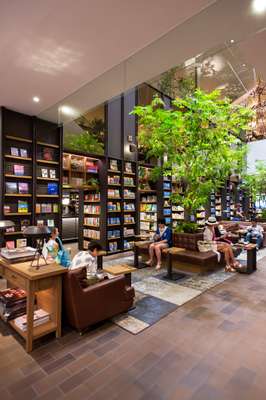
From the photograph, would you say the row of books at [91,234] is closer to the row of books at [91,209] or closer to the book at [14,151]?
the row of books at [91,209]

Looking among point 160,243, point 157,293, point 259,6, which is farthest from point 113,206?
point 259,6

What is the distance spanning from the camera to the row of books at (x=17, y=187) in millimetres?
4969

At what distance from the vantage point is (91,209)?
24.1 feet

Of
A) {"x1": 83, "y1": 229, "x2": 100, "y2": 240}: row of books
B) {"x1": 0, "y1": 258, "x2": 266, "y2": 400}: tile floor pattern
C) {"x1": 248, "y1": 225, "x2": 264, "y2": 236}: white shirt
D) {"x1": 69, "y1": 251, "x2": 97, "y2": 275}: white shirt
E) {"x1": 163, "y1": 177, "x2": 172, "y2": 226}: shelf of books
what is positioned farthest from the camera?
{"x1": 163, "y1": 177, "x2": 172, "y2": 226}: shelf of books

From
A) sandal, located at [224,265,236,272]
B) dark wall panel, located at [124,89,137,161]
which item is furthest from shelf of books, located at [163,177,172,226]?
sandal, located at [224,265,236,272]

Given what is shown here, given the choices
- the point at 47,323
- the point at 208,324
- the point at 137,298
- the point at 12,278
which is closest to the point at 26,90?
the point at 12,278

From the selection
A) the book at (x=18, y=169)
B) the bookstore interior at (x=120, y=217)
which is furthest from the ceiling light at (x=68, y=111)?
the book at (x=18, y=169)

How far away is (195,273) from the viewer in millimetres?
5164

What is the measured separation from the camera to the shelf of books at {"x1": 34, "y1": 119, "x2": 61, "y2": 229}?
5438 mm

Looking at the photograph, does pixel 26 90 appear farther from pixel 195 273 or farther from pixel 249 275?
pixel 249 275

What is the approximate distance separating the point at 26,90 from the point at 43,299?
3498 millimetres

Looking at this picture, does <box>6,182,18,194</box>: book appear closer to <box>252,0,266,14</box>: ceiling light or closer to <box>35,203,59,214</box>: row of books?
<box>35,203,59,214</box>: row of books

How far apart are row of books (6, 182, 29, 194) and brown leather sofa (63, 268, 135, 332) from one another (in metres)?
3.14

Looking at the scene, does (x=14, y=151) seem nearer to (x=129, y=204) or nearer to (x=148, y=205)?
(x=129, y=204)
